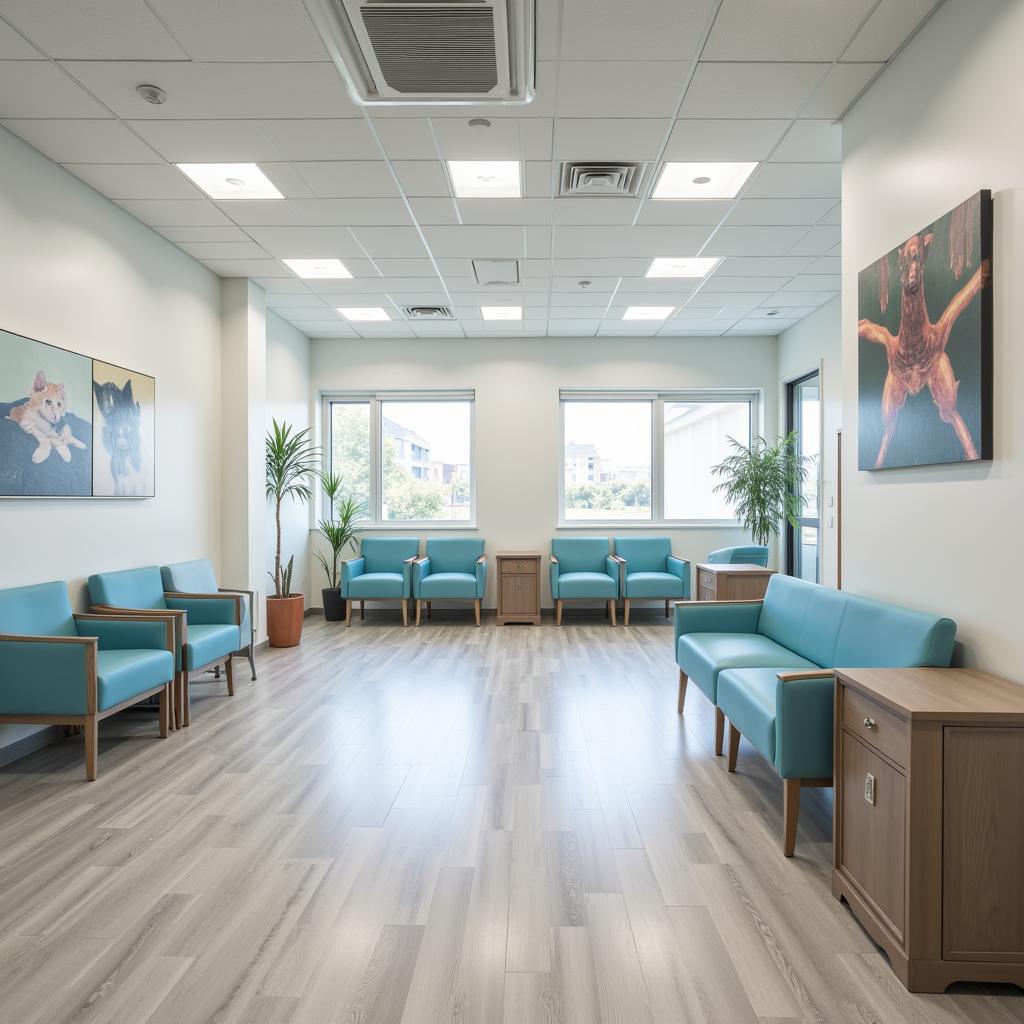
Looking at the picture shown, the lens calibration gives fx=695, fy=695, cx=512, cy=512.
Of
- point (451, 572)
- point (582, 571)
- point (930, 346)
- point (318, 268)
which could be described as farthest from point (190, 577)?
point (930, 346)

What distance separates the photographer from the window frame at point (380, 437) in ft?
22.6

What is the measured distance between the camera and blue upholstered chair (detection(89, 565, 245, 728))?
3.42 meters

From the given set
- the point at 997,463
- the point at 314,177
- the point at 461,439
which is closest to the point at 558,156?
the point at 314,177

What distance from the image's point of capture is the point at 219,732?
3.31 m

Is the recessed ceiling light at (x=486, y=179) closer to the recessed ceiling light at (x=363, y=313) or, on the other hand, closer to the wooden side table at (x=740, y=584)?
the recessed ceiling light at (x=363, y=313)

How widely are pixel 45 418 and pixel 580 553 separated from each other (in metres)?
4.48

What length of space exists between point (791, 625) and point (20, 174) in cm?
390

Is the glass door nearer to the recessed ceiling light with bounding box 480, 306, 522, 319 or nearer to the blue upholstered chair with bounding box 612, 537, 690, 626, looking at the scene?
the blue upholstered chair with bounding box 612, 537, 690, 626

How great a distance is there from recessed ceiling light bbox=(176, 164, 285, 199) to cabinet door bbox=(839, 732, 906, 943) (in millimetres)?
3490

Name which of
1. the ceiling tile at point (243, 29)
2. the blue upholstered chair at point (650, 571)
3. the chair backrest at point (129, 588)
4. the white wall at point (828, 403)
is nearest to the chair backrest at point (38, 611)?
the chair backrest at point (129, 588)

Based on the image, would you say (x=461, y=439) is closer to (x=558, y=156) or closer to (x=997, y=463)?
(x=558, y=156)

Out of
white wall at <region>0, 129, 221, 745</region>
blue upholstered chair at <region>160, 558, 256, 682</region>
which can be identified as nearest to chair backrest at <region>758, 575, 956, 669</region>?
blue upholstered chair at <region>160, 558, 256, 682</region>

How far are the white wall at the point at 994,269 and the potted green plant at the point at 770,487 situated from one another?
3.35m

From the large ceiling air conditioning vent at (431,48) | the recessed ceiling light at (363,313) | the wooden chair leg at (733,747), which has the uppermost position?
the recessed ceiling light at (363,313)
